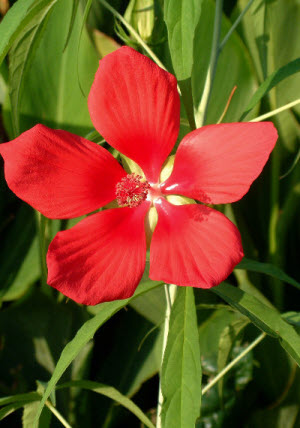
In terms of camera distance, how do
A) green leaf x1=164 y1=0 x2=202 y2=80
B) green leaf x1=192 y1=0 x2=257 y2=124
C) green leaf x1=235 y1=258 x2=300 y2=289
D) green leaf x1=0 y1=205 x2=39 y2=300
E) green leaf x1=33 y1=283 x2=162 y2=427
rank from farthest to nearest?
green leaf x1=0 y1=205 x2=39 y2=300, green leaf x1=192 y1=0 x2=257 y2=124, green leaf x1=235 y1=258 x2=300 y2=289, green leaf x1=33 y1=283 x2=162 y2=427, green leaf x1=164 y1=0 x2=202 y2=80

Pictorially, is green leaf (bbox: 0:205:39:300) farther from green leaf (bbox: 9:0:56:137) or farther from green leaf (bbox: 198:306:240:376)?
green leaf (bbox: 9:0:56:137)

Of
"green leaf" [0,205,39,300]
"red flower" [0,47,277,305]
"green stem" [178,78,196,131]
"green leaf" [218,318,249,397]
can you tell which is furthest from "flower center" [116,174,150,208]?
"green leaf" [0,205,39,300]

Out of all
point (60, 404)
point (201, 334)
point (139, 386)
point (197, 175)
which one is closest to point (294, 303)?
point (201, 334)

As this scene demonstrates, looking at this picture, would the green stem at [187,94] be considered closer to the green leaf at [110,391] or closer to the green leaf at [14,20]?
the green leaf at [14,20]

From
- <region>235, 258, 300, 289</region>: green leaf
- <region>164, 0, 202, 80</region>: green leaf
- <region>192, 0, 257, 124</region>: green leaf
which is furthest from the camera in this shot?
<region>192, 0, 257, 124</region>: green leaf

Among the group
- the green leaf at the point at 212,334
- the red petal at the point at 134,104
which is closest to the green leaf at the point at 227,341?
the green leaf at the point at 212,334

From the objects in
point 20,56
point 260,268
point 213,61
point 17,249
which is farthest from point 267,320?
point 17,249
